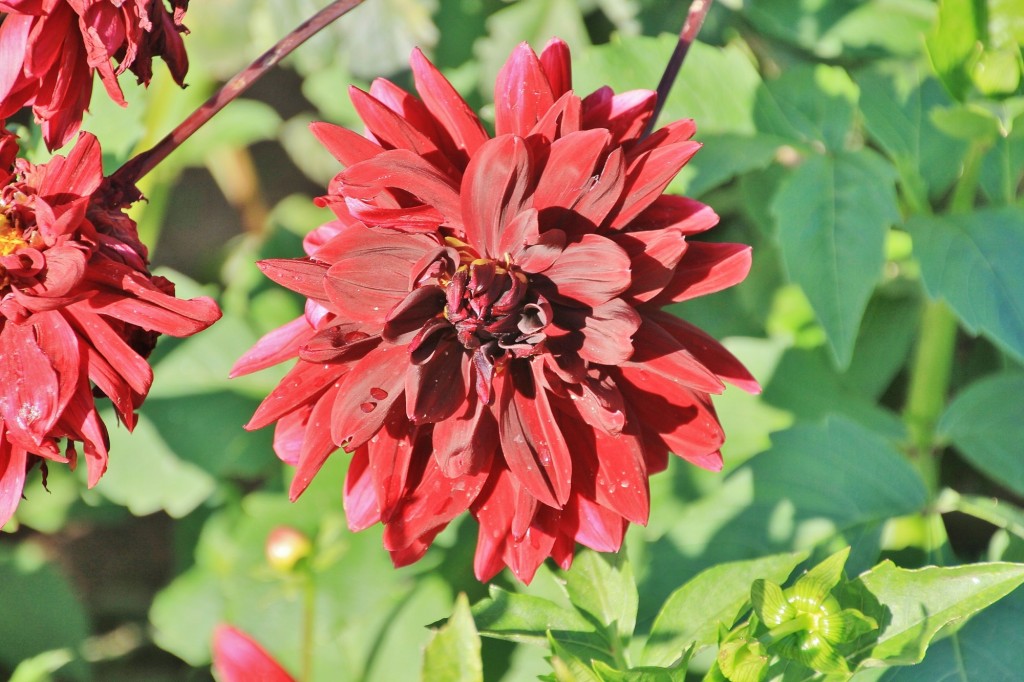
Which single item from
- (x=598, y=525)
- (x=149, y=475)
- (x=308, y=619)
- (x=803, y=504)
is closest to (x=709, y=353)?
(x=598, y=525)

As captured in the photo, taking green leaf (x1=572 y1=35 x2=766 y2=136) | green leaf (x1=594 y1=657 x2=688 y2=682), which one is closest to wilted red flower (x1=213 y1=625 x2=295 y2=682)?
green leaf (x1=594 y1=657 x2=688 y2=682)

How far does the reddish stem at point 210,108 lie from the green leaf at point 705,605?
54 cm

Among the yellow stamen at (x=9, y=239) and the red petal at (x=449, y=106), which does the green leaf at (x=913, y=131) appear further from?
the yellow stamen at (x=9, y=239)

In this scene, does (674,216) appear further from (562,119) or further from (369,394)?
(369,394)

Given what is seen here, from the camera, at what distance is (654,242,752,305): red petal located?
26.8 inches

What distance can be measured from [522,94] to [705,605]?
1.46 ft

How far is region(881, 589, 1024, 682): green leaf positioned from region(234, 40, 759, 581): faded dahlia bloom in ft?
1.20

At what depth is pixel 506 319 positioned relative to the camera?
2.04 feet

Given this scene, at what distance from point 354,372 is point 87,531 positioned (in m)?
1.33

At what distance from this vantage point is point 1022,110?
0.96m

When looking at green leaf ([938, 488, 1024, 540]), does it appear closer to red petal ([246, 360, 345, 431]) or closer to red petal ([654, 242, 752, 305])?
red petal ([654, 242, 752, 305])

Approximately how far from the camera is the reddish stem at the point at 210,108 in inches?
28.7

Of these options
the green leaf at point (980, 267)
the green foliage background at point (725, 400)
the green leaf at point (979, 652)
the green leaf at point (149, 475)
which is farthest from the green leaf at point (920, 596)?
the green leaf at point (149, 475)

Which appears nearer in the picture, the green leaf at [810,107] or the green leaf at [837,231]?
the green leaf at [837,231]
